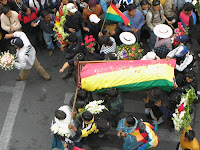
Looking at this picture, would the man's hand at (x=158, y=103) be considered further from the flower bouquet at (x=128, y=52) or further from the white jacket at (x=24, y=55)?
the white jacket at (x=24, y=55)

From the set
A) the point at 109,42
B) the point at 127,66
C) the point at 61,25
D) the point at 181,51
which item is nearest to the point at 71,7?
the point at 61,25

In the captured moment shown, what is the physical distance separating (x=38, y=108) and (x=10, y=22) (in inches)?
104

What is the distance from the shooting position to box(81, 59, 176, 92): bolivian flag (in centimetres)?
653

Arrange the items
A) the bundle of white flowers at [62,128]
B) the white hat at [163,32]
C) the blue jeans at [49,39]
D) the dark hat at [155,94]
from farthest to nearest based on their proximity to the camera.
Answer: the blue jeans at [49,39] → the white hat at [163,32] → the dark hat at [155,94] → the bundle of white flowers at [62,128]

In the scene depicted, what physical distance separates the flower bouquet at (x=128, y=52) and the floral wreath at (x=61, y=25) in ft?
5.16

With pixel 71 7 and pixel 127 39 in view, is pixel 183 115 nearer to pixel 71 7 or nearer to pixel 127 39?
pixel 127 39

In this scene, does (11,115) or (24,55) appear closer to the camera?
(24,55)

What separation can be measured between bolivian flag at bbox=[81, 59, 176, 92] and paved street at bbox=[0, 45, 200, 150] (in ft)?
4.43

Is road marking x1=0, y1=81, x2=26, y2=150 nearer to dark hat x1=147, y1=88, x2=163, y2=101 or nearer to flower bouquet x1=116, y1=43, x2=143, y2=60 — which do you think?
flower bouquet x1=116, y1=43, x2=143, y2=60

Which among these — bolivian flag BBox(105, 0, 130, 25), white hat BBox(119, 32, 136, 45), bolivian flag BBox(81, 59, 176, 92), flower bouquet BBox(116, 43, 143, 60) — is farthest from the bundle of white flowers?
bolivian flag BBox(105, 0, 130, 25)

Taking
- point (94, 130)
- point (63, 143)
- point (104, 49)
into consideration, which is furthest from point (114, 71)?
point (63, 143)

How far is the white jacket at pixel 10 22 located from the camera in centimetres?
822

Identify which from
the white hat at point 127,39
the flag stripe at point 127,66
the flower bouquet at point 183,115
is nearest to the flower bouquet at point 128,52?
the white hat at point 127,39

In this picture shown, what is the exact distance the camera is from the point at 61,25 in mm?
8133
